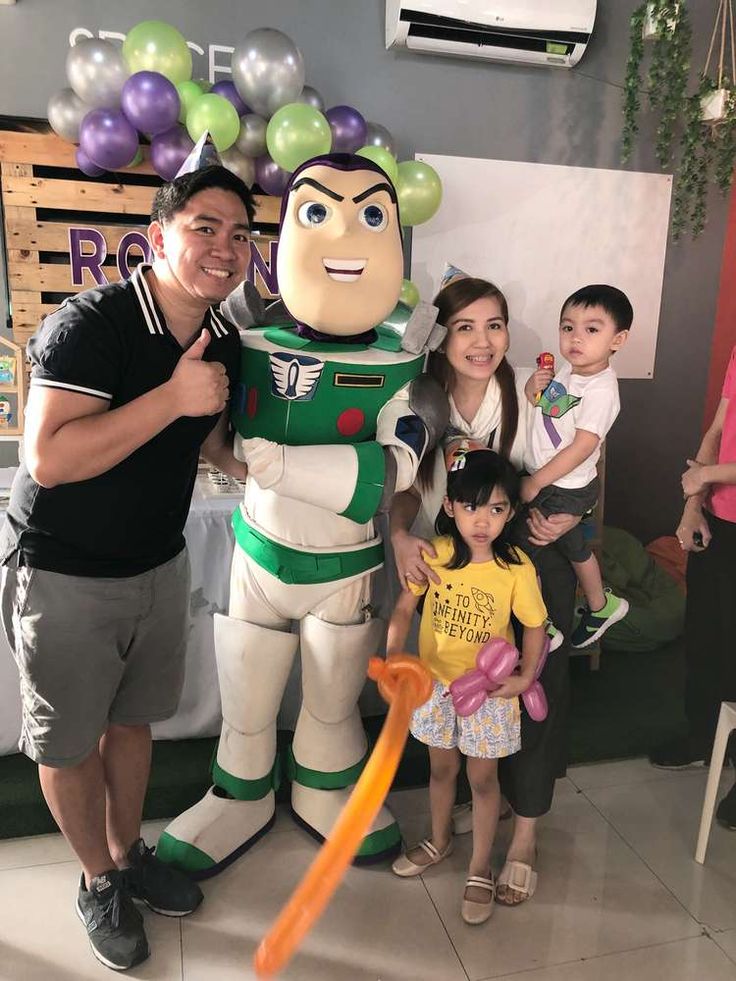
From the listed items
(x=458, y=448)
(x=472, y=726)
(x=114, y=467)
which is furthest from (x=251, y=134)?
(x=472, y=726)

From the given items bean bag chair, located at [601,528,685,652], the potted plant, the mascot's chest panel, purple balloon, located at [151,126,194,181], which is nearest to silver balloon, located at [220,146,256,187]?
purple balloon, located at [151,126,194,181]

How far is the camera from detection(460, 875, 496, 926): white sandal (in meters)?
1.78

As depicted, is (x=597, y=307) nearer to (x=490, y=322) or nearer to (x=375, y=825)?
(x=490, y=322)

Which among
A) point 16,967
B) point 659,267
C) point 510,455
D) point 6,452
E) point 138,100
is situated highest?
point 138,100

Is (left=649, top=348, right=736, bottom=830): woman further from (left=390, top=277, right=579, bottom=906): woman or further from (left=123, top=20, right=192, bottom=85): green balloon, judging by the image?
(left=123, top=20, right=192, bottom=85): green balloon

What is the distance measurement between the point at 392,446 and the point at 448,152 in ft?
6.27

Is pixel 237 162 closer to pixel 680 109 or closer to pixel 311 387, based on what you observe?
pixel 311 387

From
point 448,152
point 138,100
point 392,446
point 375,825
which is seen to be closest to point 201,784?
point 375,825

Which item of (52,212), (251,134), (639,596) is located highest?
(251,134)

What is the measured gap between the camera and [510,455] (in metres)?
1.82

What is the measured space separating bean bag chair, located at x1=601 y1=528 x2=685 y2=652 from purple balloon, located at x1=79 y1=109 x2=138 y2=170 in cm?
229

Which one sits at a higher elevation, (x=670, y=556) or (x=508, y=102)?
(x=508, y=102)

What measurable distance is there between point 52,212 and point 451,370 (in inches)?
71.7

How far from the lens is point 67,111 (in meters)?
2.52
